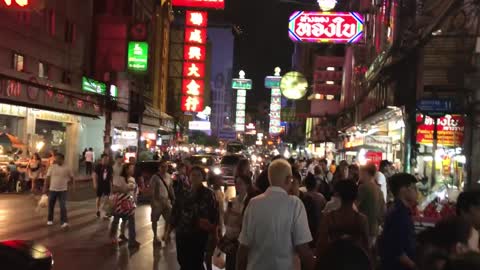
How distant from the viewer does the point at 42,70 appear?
1186 inches

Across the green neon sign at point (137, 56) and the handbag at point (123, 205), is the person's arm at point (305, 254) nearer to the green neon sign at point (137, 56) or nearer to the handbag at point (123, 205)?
the handbag at point (123, 205)

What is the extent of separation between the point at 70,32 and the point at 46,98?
7.52m

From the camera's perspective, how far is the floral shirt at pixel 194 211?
7688 millimetres

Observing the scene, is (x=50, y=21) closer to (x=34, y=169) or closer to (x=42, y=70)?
(x=42, y=70)

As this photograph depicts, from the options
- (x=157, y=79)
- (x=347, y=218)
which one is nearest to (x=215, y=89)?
(x=157, y=79)

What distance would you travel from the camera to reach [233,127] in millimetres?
161000

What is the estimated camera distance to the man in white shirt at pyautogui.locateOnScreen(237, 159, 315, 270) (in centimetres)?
526

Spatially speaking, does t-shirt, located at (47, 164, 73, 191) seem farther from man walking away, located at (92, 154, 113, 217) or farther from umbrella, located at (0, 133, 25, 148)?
umbrella, located at (0, 133, 25, 148)

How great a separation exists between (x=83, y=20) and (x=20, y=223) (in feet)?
71.9

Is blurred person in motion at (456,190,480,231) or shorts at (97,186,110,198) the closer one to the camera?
blurred person in motion at (456,190,480,231)

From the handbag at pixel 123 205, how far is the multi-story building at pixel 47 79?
10739 mm

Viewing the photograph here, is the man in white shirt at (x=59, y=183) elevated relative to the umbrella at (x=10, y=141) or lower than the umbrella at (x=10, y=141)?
lower

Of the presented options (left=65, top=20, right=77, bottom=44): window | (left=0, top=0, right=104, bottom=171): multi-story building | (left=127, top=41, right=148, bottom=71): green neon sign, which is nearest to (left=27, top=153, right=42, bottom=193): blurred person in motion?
(left=0, top=0, right=104, bottom=171): multi-story building

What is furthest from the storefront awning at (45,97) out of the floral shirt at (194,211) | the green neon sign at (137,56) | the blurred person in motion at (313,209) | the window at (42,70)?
the floral shirt at (194,211)
